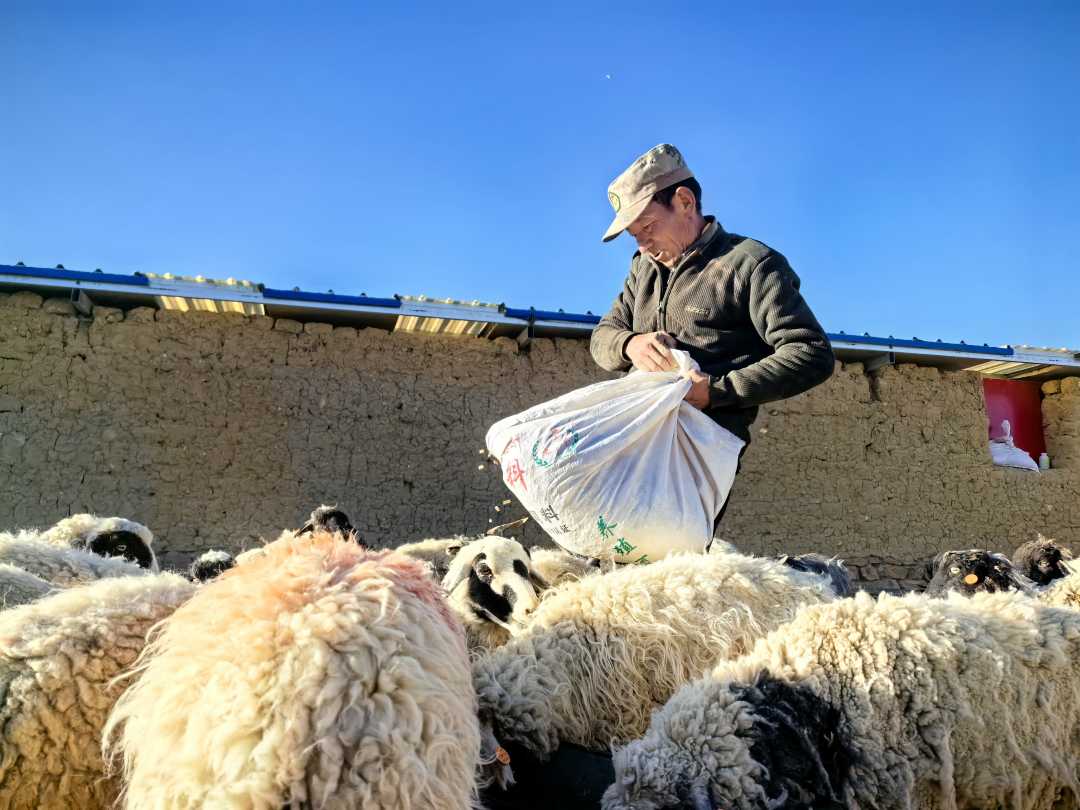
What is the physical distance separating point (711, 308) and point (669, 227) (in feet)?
1.09

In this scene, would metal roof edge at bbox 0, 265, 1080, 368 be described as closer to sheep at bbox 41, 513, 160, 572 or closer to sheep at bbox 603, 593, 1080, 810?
sheep at bbox 41, 513, 160, 572

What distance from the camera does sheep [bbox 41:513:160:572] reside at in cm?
422

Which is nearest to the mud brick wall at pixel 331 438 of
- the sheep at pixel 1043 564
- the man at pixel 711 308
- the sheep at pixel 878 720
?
the sheep at pixel 1043 564

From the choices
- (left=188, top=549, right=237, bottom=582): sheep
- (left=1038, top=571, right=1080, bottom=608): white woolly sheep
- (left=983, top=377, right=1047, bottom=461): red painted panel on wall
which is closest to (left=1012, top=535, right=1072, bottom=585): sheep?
(left=1038, top=571, right=1080, bottom=608): white woolly sheep

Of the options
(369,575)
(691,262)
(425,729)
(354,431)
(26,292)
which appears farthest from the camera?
(354,431)

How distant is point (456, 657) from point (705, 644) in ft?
3.68

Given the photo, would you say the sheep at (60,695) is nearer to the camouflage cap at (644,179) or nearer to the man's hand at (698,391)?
the man's hand at (698,391)

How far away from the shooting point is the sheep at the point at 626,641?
6.61ft

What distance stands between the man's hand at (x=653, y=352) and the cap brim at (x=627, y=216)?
391 mm

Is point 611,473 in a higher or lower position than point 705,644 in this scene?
higher

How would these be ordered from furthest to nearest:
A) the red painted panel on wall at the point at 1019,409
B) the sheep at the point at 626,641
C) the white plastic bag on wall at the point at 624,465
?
the red painted panel on wall at the point at 1019,409 < the white plastic bag on wall at the point at 624,465 < the sheep at the point at 626,641

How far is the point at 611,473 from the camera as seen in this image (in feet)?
8.17

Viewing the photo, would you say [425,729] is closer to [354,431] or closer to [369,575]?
[369,575]

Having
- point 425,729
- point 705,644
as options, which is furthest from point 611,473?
point 425,729
